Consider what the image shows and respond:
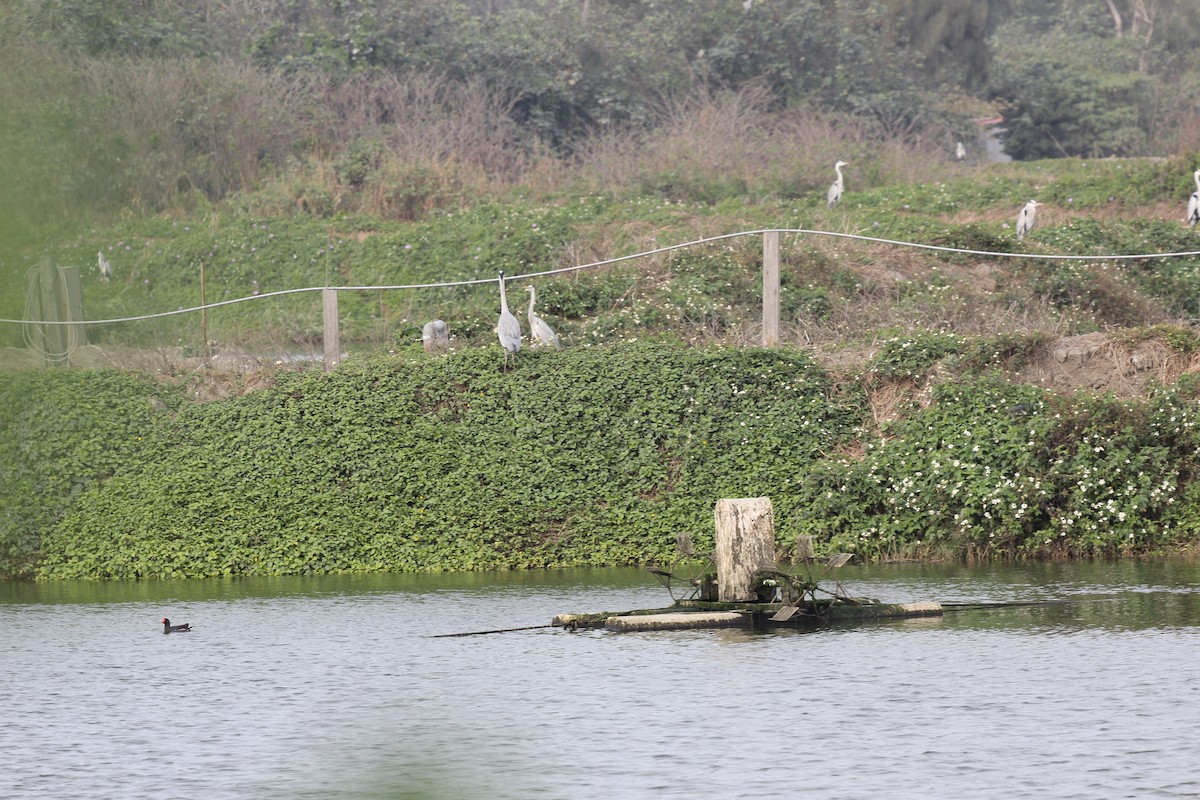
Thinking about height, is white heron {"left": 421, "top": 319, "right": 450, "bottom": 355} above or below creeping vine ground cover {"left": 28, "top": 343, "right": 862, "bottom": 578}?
above

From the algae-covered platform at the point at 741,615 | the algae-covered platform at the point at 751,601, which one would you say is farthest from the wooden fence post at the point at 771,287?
the algae-covered platform at the point at 741,615

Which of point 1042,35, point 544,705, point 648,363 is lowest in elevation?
point 544,705

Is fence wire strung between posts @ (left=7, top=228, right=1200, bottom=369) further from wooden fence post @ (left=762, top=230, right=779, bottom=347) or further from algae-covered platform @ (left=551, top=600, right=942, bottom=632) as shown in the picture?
algae-covered platform @ (left=551, top=600, right=942, bottom=632)

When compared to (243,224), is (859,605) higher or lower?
lower

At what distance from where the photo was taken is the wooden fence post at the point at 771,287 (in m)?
16.7

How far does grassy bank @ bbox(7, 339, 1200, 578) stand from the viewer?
14.9m

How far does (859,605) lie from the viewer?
12.0 metres

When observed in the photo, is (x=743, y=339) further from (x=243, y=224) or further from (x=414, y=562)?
(x=243, y=224)

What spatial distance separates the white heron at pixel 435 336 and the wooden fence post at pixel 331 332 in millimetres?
978

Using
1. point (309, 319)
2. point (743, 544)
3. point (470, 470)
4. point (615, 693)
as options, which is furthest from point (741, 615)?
point (309, 319)

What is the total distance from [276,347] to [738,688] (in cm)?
1080

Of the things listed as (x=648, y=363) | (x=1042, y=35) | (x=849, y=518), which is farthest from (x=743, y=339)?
(x=1042, y=35)

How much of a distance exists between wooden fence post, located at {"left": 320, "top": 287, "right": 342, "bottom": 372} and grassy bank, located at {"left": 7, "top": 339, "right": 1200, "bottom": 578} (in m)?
0.47

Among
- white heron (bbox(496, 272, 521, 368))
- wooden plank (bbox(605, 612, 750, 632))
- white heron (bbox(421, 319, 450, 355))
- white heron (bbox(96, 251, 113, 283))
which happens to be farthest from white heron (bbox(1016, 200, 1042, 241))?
white heron (bbox(96, 251, 113, 283))
